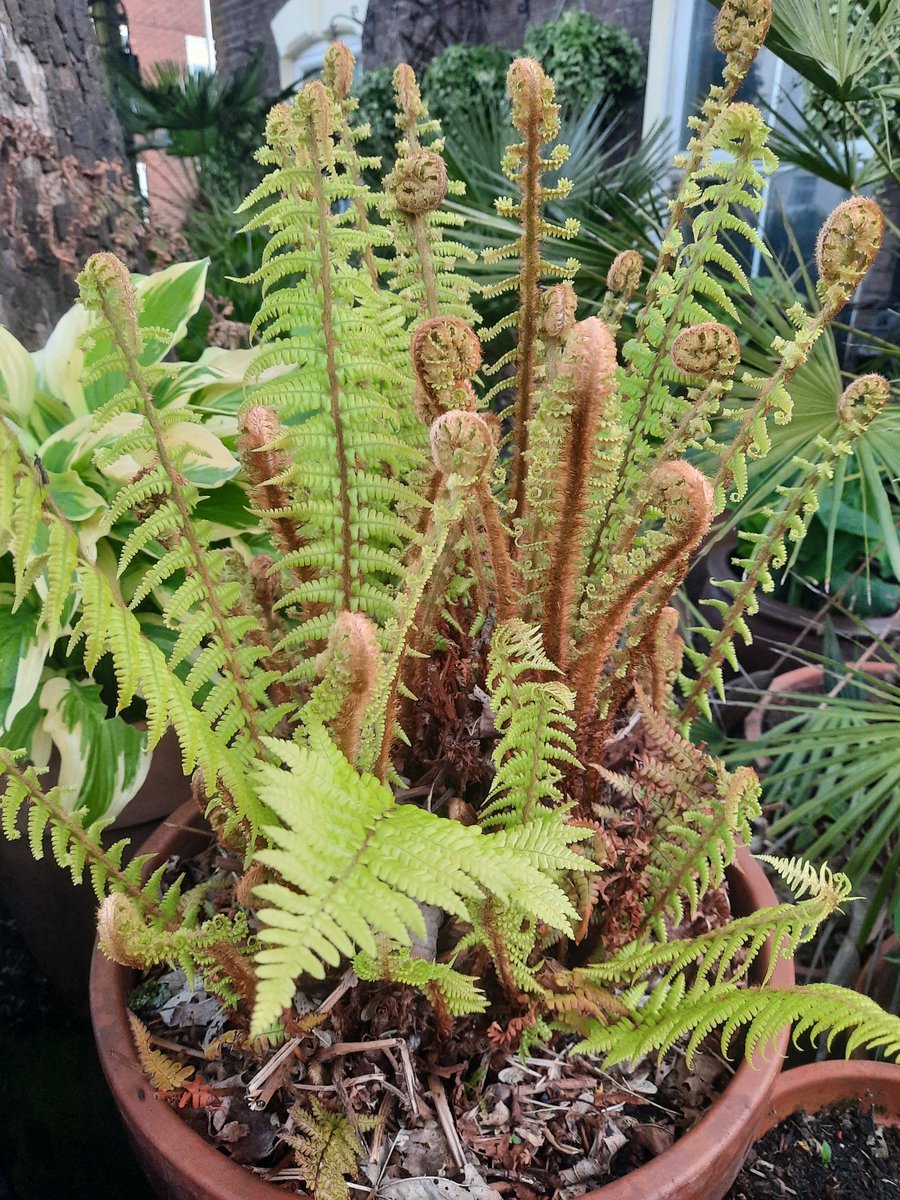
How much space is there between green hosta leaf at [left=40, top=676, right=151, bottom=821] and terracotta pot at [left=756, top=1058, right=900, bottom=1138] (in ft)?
2.58

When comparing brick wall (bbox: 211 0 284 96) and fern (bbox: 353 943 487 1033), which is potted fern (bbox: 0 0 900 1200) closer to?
fern (bbox: 353 943 487 1033)

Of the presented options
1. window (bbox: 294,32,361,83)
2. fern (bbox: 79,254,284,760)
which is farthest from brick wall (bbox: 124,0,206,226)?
fern (bbox: 79,254,284,760)

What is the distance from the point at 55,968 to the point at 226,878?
55cm

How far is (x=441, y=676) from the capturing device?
690 mm

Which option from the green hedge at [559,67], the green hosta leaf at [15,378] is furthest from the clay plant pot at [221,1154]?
the green hedge at [559,67]

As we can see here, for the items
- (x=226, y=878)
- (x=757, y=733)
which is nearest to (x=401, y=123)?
(x=226, y=878)

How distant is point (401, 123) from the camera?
689 millimetres

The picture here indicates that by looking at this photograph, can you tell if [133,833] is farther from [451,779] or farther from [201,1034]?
[451,779]

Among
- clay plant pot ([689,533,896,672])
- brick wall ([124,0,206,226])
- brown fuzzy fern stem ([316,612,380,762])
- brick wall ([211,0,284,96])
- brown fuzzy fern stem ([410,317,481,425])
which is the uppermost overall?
brick wall ([124,0,206,226])

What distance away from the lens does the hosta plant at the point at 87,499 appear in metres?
1.00

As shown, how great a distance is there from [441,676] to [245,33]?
7372 millimetres

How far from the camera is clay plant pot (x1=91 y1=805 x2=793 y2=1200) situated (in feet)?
1.77

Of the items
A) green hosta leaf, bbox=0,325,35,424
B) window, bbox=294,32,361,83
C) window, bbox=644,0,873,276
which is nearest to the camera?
green hosta leaf, bbox=0,325,35,424

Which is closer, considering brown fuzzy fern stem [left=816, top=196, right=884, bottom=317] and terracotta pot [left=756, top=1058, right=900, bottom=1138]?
brown fuzzy fern stem [left=816, top=196, right=884, bottom=317]
